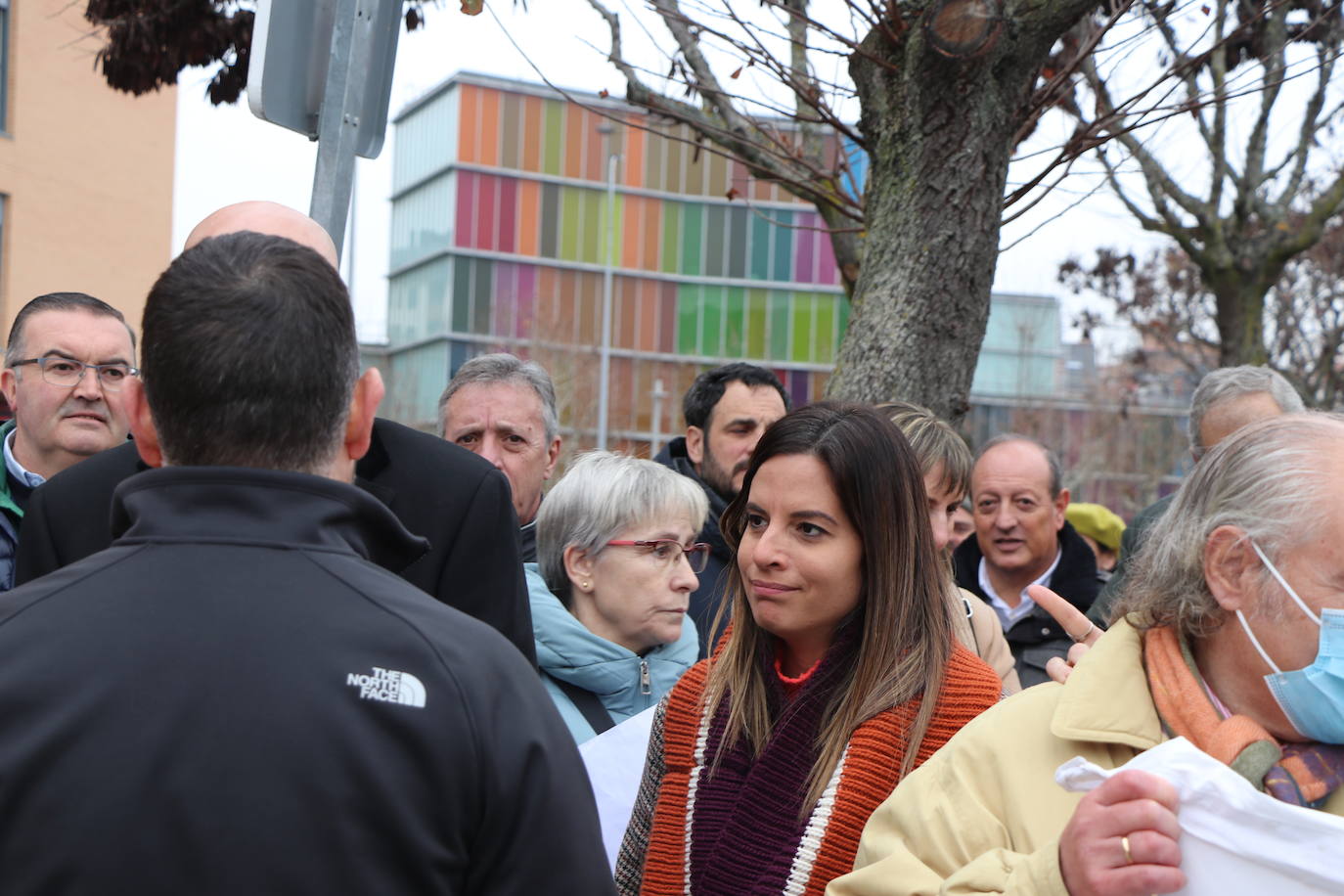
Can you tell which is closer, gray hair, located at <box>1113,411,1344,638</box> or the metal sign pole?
gray hair, located at <box>1113,411,1344,638</box>

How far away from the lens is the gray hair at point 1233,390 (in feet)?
17.9

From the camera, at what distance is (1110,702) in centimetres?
243

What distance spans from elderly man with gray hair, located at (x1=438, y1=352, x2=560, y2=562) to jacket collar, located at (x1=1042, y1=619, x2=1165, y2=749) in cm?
258

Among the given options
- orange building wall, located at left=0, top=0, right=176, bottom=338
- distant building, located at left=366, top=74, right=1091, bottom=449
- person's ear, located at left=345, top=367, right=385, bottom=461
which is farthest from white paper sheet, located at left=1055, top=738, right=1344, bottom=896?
distant building, located at left=366, top=74, right=1091, bottom=449

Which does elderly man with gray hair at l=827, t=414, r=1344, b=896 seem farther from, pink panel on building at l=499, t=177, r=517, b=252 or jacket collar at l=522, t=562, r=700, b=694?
pink panel on building at l=499, t=177, r=517, b=252

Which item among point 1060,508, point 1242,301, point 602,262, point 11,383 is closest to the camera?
point 11,383

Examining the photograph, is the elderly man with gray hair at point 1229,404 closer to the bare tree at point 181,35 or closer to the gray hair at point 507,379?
the gray hair at point 507,379

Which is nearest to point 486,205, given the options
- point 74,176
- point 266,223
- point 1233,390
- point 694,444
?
point 74,176

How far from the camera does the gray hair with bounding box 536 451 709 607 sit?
4.21 meters

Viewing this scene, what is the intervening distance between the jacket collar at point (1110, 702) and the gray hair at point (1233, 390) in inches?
125

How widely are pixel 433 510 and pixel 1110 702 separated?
Result: 4.38 feet

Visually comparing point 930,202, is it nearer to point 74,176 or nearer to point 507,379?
point 507,379

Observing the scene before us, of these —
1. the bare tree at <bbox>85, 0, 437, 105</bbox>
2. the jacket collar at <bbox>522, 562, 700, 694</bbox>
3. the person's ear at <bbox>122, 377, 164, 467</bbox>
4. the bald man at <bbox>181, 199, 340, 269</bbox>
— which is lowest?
the jacket collar at <bbox>522, 562, 700, 694</bbox>

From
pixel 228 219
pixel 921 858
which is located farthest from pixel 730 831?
pixel 228 219
